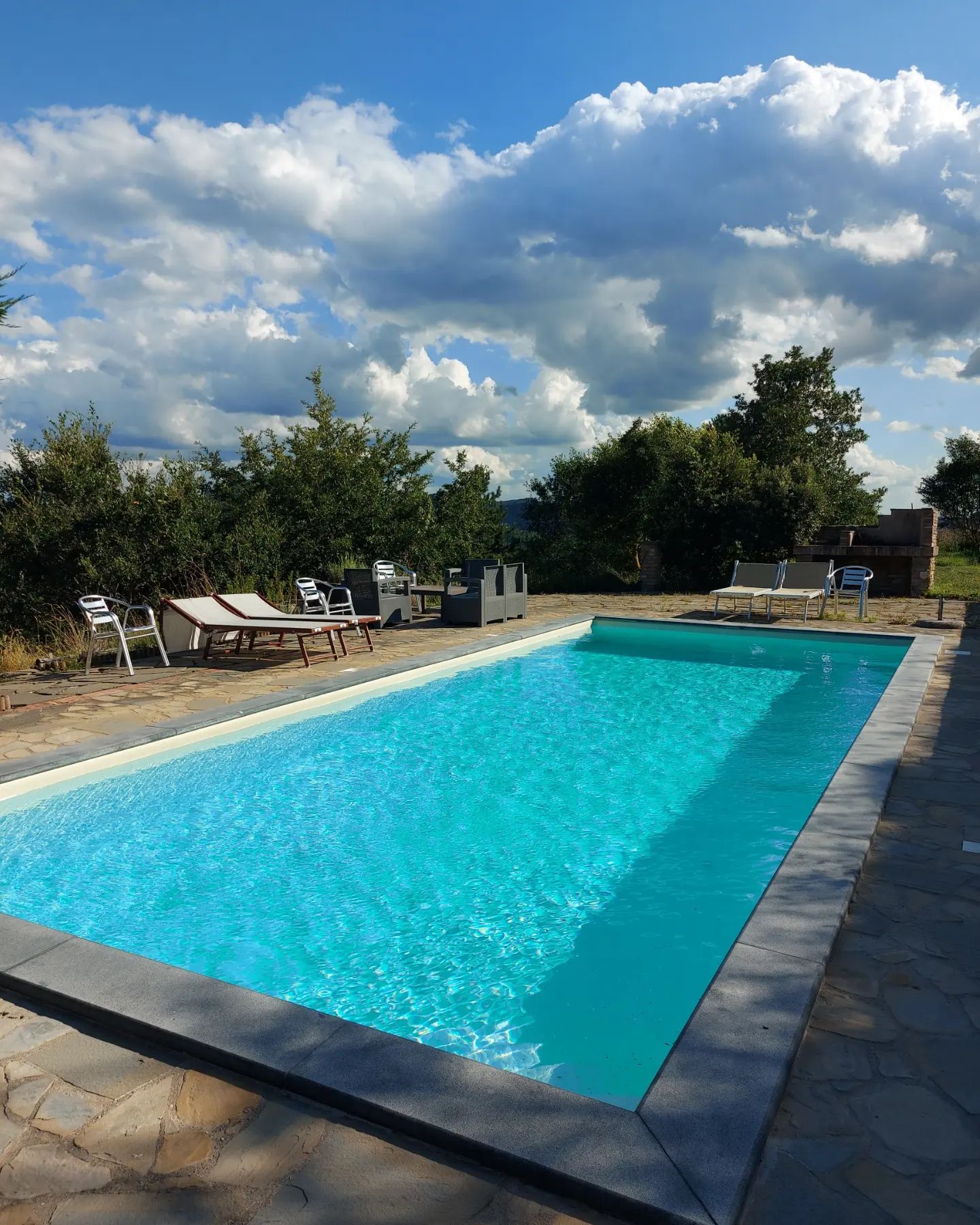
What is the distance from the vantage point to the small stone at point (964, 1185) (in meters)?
1.76

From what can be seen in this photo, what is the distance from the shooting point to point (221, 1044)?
2.29m

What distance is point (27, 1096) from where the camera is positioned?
216cm

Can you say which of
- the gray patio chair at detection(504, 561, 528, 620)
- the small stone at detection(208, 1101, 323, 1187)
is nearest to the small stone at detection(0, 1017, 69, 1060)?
the small stone at detection(208, 1101, 323, 1187)

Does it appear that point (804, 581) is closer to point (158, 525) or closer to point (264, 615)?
point (264, 615)

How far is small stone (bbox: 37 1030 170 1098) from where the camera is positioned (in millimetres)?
2215

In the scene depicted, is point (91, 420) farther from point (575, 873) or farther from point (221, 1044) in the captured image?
point (221, 1044)

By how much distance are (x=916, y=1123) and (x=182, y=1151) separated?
1.81 metres

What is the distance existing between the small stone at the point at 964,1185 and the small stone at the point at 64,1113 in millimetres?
2055

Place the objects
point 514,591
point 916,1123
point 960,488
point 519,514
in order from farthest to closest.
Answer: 1. point 519,514
2. point 960,488
3. point 514,591
4. point 916,1123

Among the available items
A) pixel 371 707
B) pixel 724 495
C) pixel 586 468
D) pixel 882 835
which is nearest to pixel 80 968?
pixel 882 835

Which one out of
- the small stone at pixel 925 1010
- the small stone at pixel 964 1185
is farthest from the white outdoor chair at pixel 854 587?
the small stone at pixel 964 1185

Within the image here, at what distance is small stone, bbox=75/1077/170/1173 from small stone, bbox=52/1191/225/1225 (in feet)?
0.29

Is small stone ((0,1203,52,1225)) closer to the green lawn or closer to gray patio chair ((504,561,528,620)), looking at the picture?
gray patio chair ((504,561,528,620))

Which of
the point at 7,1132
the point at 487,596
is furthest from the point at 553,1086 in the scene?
the point at 487,596
